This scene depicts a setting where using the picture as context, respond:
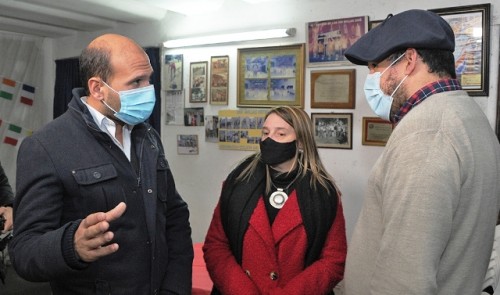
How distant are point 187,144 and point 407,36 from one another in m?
3.66

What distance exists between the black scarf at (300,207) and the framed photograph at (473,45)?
5.44 feet

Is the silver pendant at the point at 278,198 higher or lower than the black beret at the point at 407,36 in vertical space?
lower

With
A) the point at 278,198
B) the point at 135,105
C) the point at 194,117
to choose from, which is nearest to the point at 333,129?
the point at 194,117

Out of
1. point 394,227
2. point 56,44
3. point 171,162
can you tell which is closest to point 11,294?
point 171,162

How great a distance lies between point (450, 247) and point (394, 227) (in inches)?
7.2

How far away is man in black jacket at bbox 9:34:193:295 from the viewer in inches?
52.1

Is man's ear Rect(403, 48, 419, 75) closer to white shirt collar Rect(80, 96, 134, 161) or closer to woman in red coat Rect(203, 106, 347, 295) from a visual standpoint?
woman in red coat Rect(203, 106, 347, 295)

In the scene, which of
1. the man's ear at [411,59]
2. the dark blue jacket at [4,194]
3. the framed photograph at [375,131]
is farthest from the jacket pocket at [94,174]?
the framed photograph at [375,131]

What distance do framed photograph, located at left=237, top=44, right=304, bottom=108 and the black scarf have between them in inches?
75.0

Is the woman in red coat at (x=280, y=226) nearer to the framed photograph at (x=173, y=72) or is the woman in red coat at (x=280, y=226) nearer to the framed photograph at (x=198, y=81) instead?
the framed photograph at (x=198, y=81)

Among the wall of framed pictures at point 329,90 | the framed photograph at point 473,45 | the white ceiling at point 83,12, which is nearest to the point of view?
the framed photograph at point 473,45

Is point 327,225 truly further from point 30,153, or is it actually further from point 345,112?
point 345,112

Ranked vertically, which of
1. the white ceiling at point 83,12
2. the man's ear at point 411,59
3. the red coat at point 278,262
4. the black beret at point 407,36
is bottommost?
the red coat at point 278,262

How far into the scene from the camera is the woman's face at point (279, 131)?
7.44 ft
